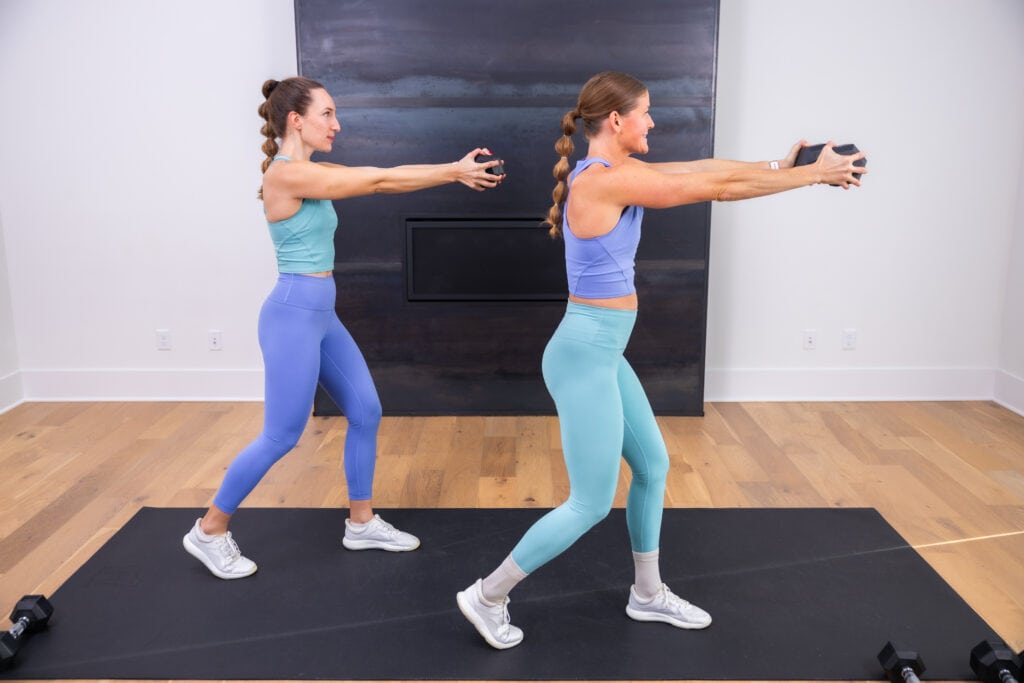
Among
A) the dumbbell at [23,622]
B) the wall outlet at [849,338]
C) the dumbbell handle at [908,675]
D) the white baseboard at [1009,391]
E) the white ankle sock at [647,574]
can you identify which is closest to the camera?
the dumbbell handle at [908,675]

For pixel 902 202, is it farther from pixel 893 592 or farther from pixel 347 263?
pixel 347 263

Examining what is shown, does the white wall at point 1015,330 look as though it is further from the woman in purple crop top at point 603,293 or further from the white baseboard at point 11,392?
the white baseboard at point 11,392

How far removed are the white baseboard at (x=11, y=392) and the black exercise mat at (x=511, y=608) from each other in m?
1.83

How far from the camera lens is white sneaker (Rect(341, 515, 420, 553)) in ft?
8.84

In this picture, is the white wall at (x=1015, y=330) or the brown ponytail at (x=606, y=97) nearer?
the brown ponytail at (x=606, y=97)

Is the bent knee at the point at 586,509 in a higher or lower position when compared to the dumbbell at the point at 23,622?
higher

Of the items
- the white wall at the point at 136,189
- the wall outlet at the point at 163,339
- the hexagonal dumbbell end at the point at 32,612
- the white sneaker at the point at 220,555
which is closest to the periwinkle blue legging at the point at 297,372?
the white sneaker at the point at 220,555

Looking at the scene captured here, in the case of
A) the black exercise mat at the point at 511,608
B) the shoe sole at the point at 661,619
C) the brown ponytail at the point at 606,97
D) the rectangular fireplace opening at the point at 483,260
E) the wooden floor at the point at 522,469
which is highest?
the brown ponytail at the point at 606,97

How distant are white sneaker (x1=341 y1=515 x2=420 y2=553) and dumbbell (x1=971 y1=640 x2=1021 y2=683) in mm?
1582

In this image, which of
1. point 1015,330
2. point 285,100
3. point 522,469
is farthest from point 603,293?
point 1015,330

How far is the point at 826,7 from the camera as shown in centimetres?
409

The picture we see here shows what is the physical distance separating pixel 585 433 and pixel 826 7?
3.11 meters

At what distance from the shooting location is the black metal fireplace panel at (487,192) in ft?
12.7

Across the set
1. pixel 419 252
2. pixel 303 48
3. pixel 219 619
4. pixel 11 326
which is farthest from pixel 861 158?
pixel 11 326
